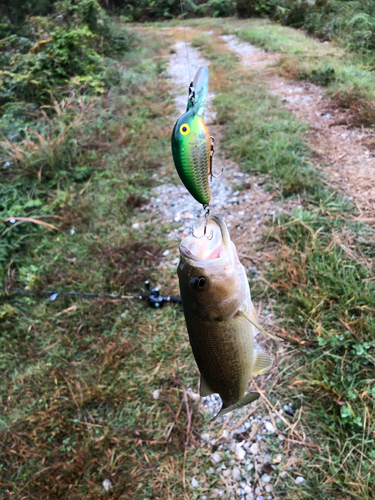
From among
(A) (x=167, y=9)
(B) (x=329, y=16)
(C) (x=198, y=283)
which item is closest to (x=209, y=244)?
(C) (x=198, y=283)

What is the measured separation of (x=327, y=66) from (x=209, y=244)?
6.60m

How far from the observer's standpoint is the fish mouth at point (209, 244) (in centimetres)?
115

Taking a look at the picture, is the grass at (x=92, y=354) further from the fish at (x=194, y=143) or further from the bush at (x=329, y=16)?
the bush at (x=329, y=16)

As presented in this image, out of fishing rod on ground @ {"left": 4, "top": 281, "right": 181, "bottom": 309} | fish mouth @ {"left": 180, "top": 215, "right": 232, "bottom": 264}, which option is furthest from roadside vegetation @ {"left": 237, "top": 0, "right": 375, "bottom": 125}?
fish mouth @ {"left": 180, "top": 215, "right": 232, "bottom": 264}

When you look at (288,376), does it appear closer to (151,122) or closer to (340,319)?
(340,319)

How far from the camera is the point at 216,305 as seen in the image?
3.88ft

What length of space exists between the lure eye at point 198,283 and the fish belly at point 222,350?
5.5 inches

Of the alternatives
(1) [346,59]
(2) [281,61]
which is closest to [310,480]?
(1) [346,59]

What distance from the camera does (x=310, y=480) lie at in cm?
203

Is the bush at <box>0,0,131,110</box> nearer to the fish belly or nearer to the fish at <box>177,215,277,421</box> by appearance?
the fish at <box>177,215,277,421</box>

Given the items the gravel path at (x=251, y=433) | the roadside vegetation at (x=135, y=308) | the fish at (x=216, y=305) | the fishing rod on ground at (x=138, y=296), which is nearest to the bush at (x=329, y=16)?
the roadside vegetation at (x=135, y=308)

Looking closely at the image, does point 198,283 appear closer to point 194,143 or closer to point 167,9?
point 194,143

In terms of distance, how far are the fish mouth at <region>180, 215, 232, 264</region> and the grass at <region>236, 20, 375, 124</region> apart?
14.4ft

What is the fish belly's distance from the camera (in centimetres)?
123
